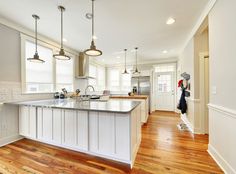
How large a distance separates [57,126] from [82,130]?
613mm

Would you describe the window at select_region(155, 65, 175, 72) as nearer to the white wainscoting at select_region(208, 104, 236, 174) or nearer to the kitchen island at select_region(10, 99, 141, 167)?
the white wainscoting at select_region(208, 104, 236, 174)

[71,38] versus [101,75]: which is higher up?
[71,38]

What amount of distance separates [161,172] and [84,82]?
4407 mm

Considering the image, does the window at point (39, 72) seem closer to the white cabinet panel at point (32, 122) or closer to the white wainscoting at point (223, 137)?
the white cabinet panel at point (32, 122)

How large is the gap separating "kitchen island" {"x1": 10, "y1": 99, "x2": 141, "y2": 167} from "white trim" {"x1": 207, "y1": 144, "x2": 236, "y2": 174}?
1321 millimetres

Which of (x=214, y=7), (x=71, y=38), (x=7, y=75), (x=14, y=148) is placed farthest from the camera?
(x=71, y=38)

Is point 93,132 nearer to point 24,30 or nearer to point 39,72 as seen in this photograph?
point 39,72

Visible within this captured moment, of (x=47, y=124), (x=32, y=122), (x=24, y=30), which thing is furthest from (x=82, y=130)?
(x=24, y=30)

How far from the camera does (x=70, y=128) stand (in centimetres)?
222

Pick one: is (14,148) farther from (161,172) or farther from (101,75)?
(101,75)

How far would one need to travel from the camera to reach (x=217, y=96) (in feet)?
6.49

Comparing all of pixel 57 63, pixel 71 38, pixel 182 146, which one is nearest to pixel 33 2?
pixel 71 38

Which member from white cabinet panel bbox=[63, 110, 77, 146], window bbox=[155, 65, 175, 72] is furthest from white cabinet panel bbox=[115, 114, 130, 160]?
window bbox=[155, 65, 175, 72]

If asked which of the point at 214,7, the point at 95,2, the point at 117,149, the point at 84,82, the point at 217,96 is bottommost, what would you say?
the point at 117,149
